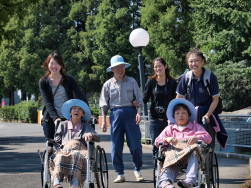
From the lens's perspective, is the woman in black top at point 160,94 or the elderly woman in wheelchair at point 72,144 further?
the woman in black top at point 160,94

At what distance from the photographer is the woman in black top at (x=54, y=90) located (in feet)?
24.6

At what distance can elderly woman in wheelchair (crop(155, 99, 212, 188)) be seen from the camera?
600 cm

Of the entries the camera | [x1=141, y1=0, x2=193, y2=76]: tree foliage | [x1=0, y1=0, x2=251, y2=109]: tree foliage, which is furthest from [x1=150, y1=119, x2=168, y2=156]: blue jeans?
[x1=141, y1=0, x2=193, y2=76]: tree foliage

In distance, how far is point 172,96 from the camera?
26.8ft

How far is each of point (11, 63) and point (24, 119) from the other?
11694 mm

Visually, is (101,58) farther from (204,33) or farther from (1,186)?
(1,186)

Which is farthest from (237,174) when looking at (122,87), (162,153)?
(162,153)

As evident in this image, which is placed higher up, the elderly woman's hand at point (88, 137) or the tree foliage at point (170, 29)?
the tree foliage at point (170, 29)

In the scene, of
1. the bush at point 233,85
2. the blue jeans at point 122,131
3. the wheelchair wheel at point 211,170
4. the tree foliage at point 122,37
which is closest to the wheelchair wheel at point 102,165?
the blue jeans at point 122,131

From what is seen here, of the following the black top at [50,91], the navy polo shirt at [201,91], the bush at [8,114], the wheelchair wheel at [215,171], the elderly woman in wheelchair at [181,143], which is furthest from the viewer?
the bush at [8,114]

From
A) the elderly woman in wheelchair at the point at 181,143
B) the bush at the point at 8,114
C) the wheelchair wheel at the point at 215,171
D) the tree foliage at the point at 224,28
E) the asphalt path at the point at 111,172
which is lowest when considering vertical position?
the asphalt path at the point at 111,172

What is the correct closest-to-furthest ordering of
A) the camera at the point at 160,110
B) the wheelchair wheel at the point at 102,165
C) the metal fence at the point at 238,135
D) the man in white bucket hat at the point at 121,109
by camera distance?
the wheelchair wheel at the point at 102,165
the camera at the point at 160,110
the man in white bucket hat at the point at 121,109
the metal fence at the point at 238,135

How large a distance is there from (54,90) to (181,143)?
6.93ft

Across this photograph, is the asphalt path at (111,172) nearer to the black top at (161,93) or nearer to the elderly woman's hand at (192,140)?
the black top at (161,93)
